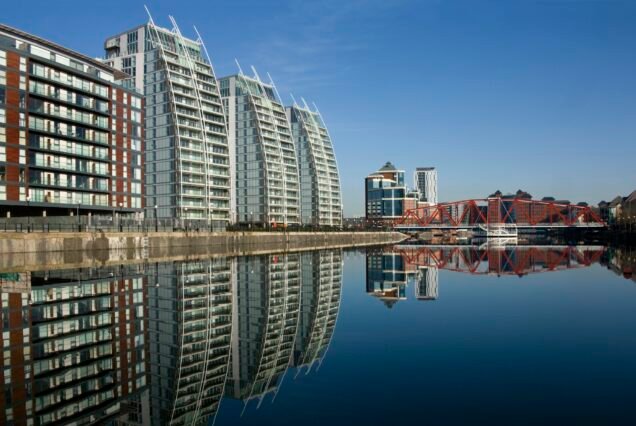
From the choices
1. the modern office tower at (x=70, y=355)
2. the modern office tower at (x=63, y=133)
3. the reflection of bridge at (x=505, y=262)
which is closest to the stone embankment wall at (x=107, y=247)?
the modern office tower at (x=63, y=133)

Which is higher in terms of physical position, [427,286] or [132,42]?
[132,42]

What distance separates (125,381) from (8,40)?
86.1 meters

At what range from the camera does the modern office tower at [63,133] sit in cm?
8225

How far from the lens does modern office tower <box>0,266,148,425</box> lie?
39.7 feet

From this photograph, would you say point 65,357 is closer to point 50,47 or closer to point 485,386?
point 485,386

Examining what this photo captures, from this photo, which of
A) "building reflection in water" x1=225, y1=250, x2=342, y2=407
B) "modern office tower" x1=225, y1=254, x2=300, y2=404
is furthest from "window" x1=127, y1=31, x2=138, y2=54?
"modern office tower" x1=225, y1=254, x2=300, y2=404

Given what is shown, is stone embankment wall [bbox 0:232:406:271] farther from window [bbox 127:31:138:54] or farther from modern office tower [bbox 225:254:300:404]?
window [bbox 127:31:138:54]

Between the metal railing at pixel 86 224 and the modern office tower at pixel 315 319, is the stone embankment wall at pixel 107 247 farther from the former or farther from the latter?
the modern office tower at pixel 315 319

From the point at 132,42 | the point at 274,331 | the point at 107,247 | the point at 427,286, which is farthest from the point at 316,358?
the point at 132,42

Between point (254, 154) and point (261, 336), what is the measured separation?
158 meters

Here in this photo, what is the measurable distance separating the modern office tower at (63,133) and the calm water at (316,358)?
59.2 metres

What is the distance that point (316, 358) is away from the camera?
17203mm

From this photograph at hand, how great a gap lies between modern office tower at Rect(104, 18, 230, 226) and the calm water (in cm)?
10258

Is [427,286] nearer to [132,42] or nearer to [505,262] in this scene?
[505,262]
